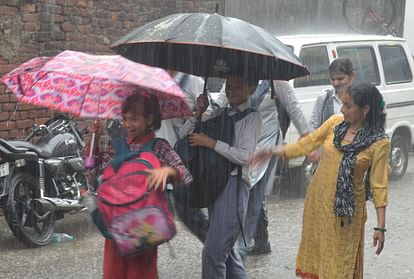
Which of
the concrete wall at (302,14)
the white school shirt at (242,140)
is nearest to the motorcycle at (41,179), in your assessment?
the white school shirt at (242,140)

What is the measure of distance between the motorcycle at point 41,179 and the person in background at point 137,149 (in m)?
3.02

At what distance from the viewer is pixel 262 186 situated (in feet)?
17.9

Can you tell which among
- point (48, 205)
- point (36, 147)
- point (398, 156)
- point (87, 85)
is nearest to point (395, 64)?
point (398, 156)

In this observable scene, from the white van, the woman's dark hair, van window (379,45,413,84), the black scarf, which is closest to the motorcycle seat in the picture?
the woman's dark hair

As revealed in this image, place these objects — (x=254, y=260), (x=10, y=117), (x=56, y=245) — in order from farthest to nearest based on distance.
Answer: (x=10, y=117) < (x=56, y=245) < (x=254, y=260)

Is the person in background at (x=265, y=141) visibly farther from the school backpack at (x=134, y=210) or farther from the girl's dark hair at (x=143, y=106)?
the school backpack at (x=134, y=210)

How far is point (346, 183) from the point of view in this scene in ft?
14.7

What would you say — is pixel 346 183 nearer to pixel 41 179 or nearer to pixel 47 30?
pixel 41 179

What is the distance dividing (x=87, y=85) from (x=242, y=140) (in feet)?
3.22

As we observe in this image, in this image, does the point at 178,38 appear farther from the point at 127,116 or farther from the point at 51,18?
the point at 51,18

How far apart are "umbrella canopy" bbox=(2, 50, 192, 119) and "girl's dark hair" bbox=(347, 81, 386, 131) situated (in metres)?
0.99

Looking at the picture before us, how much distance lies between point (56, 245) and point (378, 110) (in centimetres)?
375

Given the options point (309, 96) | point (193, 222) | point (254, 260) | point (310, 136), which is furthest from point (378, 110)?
point (309, 96)

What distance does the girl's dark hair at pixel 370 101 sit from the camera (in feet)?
14.8
